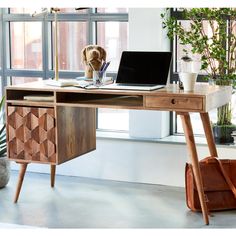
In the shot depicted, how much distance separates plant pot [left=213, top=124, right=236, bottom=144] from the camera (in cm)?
401

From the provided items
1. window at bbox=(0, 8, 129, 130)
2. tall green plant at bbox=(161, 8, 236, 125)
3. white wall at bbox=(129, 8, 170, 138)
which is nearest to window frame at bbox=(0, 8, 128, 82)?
window at bbox=(0, 8, 129, 130)

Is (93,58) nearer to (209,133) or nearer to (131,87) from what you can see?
(131,87)

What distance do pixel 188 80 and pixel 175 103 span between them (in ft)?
0.58

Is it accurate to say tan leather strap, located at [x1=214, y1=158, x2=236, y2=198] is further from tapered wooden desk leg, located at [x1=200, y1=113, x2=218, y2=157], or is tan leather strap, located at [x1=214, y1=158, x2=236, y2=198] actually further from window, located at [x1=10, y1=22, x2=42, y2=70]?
window, located at [x1=10, y1=22, x2=42, y2=70]

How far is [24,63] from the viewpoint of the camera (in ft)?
16.0

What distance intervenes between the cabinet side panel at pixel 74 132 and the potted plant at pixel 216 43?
874mm

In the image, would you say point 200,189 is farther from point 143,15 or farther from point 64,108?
point 143,15

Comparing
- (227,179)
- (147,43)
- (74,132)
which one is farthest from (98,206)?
(147,43)

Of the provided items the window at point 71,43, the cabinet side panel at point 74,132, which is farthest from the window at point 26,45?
the cabinet side panel at point 74,132

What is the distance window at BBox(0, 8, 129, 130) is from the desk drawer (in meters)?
1.31

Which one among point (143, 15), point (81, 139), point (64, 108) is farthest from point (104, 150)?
point (143, 15)

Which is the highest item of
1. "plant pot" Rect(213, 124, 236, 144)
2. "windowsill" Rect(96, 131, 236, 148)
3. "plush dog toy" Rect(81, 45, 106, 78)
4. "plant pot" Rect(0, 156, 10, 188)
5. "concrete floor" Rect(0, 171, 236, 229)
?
"plush dog toy" Rect(81, 45, 106, 78)

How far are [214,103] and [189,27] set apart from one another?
1.07 meters

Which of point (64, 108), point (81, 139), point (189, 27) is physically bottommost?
point (81, 139)
